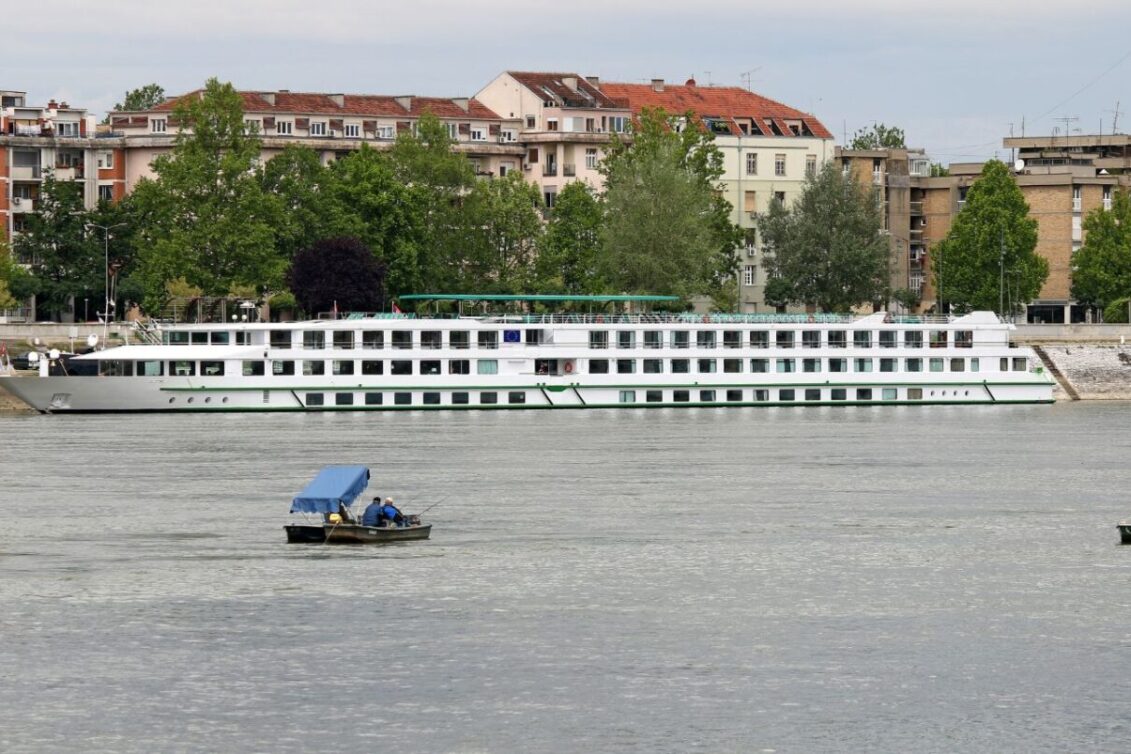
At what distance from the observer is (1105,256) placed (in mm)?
149125

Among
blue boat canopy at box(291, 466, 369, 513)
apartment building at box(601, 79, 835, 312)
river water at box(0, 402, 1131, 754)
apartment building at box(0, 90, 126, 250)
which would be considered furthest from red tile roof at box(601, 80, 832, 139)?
blue boat canopy at box(291, 466, 369, 513)

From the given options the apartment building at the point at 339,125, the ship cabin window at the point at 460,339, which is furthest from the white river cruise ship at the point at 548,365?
the apartment building at the point at 339,125

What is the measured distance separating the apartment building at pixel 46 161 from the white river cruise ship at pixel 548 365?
41.6 meters

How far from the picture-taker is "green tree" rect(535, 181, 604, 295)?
132 m

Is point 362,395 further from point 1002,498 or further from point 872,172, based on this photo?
point 872,172

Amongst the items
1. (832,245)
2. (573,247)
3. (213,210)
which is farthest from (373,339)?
(832,245)

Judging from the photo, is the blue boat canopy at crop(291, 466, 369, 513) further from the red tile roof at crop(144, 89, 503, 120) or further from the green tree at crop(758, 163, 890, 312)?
the red tile roof at crop(144, 89, 503, 120)

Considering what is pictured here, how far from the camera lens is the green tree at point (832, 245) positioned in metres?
136

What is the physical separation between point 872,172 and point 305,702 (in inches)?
5443

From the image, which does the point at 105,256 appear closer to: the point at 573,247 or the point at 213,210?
the point at 213,210

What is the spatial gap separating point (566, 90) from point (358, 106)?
14932mm

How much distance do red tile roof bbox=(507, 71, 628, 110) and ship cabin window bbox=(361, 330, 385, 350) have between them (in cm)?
5443

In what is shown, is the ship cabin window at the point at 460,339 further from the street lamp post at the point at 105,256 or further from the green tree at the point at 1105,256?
the green tree at the point at 1105,256

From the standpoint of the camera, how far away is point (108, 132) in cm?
15462
